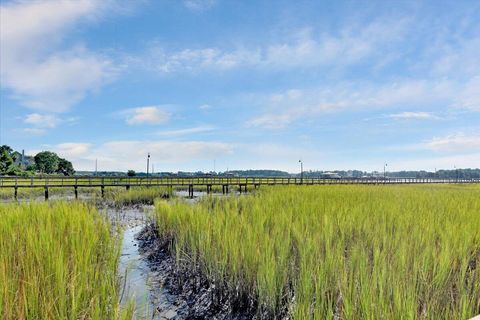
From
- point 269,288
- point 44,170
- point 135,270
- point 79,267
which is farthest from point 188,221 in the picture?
point 44,170

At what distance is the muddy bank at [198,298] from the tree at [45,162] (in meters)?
87.4

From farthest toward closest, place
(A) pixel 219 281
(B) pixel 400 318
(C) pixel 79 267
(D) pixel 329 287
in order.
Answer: (A) pixel 219 281 < (C) pixel 79 267 < (D) pixel 329 287 < (B) pixel 400 318

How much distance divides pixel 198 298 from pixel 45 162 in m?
89.7

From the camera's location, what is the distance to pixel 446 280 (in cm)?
418

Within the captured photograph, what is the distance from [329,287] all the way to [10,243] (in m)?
4.90

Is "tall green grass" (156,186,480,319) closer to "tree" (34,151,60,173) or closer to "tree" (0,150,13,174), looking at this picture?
"tree" (0,150,13,174)

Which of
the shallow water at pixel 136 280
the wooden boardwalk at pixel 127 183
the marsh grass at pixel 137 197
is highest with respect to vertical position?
the wooden boardwalk at pixel 127 183

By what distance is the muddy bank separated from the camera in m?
4.46

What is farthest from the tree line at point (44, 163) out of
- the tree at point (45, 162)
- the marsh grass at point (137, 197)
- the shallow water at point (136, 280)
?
the shallow water at point (136, 280)

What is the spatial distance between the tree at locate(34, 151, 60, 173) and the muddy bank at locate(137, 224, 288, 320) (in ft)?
287

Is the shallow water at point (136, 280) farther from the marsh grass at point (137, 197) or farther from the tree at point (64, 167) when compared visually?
the tree at point (64, 167)

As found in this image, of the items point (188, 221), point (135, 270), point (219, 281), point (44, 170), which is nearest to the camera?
point (219, 281)

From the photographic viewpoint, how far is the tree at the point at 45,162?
80.7m

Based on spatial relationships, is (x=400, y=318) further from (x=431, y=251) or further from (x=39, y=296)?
(x=39, y=296)
